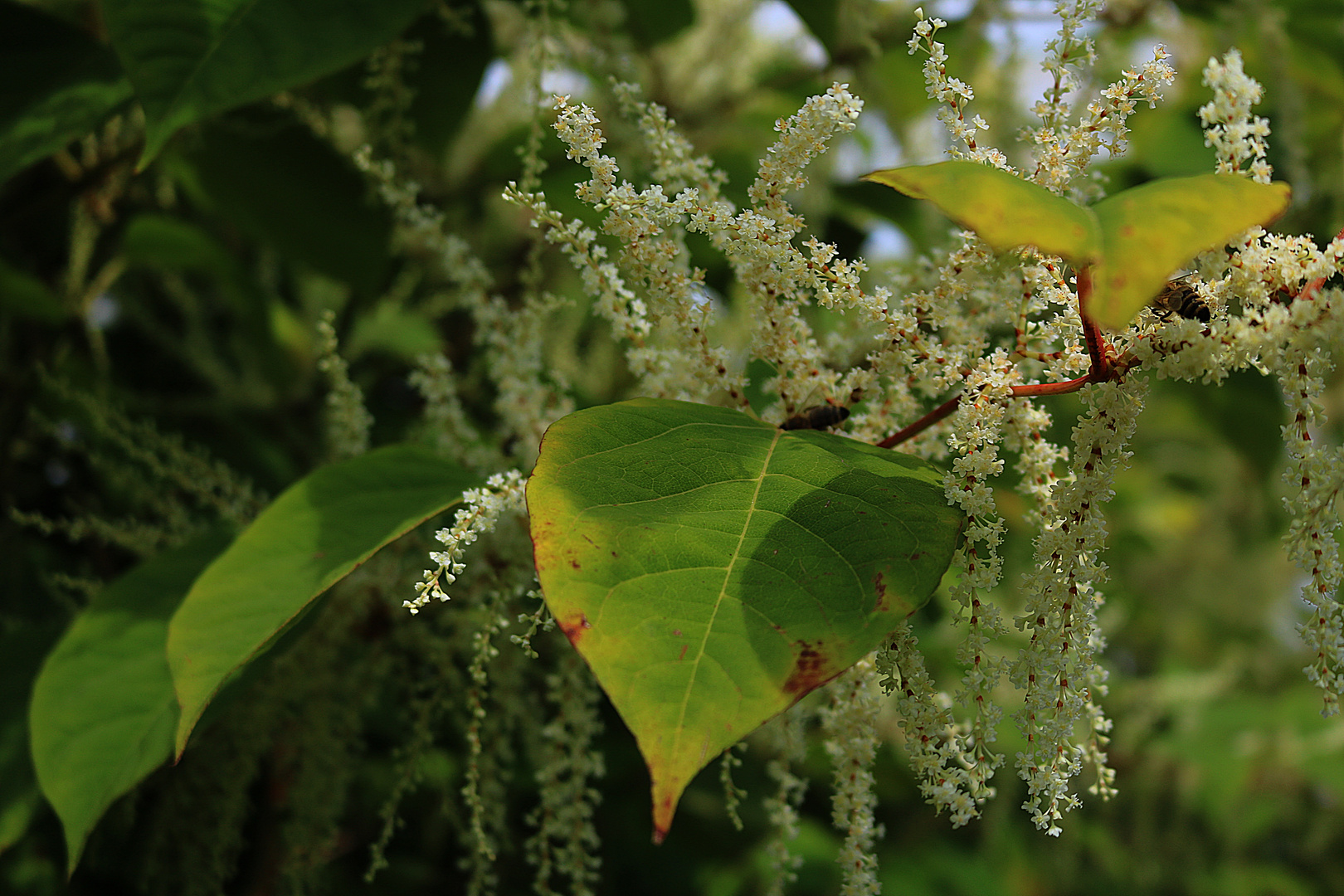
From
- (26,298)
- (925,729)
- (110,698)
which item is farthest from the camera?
(26,298)

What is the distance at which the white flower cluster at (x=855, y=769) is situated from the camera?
0.96 meters

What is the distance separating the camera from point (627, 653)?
0.73 m

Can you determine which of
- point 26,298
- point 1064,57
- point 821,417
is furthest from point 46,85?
point 1064,57

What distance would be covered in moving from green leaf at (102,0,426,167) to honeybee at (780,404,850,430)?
0.80 m

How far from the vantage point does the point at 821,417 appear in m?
1.02

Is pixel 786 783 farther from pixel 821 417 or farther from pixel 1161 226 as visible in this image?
pixel 1161 226

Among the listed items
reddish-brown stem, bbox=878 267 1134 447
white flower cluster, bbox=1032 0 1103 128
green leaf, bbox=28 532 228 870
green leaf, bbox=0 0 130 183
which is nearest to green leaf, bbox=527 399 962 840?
reddish-brown stem, bbox=878 267 1134 447

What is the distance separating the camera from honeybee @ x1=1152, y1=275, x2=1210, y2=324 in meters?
0.82

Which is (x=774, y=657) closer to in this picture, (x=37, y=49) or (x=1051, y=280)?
(x=1051, y=280)

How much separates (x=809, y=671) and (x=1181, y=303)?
1.49 ft

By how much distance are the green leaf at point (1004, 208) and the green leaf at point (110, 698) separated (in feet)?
3.46

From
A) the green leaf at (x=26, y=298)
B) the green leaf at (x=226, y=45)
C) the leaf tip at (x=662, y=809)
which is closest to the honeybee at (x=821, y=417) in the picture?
the leaf tip at (x=662, y=809)

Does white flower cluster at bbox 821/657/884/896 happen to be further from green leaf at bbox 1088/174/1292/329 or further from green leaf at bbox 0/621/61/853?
green leaf at bbox 0/621/61/853

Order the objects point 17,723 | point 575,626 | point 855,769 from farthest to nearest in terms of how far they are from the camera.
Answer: point 17,723, point 855,769, point 575,626
